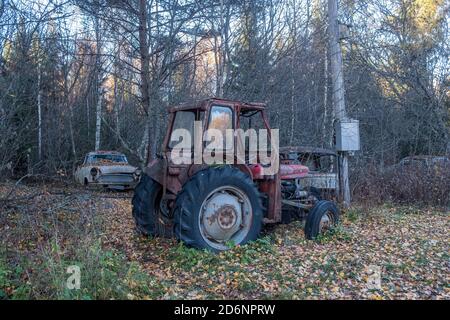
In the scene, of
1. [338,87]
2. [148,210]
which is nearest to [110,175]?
[148,210]

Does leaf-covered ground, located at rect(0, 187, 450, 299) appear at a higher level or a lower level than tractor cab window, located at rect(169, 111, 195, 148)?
lower

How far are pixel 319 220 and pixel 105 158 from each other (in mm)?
10300

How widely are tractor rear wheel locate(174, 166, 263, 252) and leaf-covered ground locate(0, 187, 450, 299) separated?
0.88ft

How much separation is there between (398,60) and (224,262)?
11.5 metres

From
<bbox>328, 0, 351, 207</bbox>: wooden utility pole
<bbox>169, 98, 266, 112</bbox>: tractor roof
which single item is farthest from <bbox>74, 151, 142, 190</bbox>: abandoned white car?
<bbox>169, 98, 266, 112</bbox>: tractor roof

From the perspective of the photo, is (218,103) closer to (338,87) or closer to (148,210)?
(148,210)

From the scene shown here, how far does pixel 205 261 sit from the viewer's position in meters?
5.49

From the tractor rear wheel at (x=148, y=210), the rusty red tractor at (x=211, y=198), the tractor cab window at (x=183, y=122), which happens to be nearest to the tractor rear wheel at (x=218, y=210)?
the rusty red tractor at (x=211, y=198)

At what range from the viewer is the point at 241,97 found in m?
11.6

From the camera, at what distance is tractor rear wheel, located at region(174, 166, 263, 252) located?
5.79 metres

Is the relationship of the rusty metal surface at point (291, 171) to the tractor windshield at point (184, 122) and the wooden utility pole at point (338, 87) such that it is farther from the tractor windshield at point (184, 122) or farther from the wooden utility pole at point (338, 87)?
the wooden utility pole at point (338, 87)

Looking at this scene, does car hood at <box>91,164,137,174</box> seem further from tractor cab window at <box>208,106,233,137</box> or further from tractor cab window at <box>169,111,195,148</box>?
tractor cab window at <box>208,106,233,137</box>

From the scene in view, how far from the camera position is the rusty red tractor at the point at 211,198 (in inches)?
231
